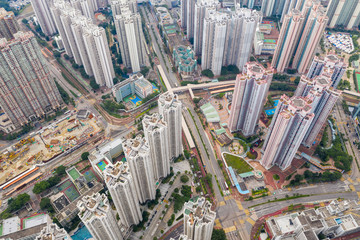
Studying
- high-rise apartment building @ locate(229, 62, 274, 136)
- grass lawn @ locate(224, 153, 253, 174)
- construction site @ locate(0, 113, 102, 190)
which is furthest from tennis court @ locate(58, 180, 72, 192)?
high-rise apartment building @ locate(229, 62, 274, 136)

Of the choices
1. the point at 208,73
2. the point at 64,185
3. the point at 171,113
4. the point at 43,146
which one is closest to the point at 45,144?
the point at 43,146

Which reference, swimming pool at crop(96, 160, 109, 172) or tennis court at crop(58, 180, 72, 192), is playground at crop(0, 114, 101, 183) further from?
swimming pool at crop(96, 160, 109, 172)

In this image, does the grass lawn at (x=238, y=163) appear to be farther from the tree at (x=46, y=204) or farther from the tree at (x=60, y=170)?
the tree at (x=46, y=204)

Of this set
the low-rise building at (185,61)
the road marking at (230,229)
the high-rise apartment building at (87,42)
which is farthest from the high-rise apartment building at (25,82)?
the road marking at (230,229)

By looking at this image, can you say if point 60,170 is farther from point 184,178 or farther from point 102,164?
point 184,178

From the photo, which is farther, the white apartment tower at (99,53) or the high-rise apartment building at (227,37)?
the high-rise apartment building at (227,37)

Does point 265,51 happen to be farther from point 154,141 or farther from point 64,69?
point 64,69
